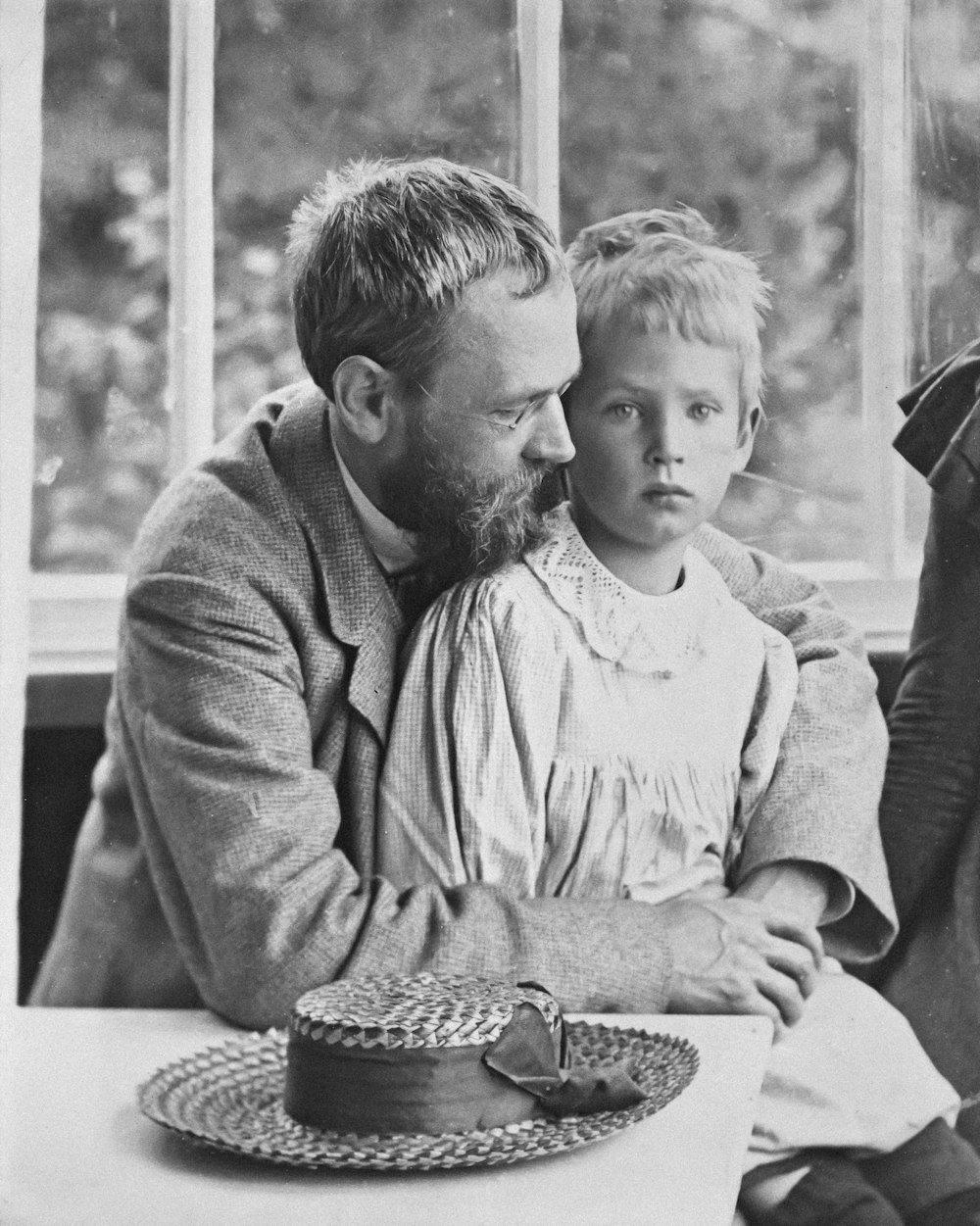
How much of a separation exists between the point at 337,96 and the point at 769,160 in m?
0.56

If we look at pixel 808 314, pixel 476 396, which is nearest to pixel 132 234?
pixel 476 396

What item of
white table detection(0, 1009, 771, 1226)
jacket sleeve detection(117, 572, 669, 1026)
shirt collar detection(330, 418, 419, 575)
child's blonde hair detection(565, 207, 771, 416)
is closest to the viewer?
white table detection(0, 1009, 771, 1226)

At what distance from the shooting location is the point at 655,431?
1854 mm

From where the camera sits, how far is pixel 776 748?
1.91m

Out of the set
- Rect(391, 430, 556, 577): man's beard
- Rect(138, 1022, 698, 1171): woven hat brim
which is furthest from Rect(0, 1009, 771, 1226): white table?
Rect(391, 430, 556, 577): man's beard

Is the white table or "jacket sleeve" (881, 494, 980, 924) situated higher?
"jacket sleeve" (881, 494, 980, 924)

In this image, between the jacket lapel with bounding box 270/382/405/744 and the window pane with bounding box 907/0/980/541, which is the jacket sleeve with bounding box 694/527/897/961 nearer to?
the window pane with bounding box 907/0/980/541

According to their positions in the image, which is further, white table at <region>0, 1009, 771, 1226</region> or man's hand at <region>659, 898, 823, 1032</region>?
man's hand at <region>659, 898, 823, 1032</region>

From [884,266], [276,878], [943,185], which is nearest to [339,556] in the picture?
[276,878]

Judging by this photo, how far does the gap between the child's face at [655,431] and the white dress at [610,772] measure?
0.29 feet

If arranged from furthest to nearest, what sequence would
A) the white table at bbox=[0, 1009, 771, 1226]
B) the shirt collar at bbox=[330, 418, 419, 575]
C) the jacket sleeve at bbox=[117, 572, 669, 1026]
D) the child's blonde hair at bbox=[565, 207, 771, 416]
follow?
the shirt collar at bbox=[330, 418, 419, 575], the child's blonde hair at bbox=[565, 207, 771, 416], the jacket sleeve at bbox=[117, 572, 669, 1026], the white table at bbox=[0, 1009, 771, 1226]

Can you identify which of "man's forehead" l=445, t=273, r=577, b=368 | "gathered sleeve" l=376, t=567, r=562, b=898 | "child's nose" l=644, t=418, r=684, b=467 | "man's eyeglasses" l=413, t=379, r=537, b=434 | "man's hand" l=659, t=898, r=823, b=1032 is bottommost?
"man's hand" l=659, t=898, r=823, b=1032

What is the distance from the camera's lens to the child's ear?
73.8 inches

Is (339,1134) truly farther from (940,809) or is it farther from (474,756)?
(940,809)
